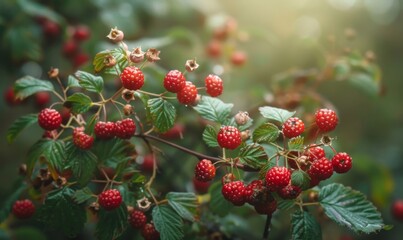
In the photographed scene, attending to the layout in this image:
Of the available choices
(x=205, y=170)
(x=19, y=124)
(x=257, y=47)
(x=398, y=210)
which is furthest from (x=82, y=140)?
(x=257, y=47)

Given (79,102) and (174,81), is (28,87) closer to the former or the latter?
(79,102)

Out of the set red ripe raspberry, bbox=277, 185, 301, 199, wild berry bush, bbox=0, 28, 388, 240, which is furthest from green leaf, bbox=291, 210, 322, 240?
red ripe raspberry, bbox=277, 185, 301, 199

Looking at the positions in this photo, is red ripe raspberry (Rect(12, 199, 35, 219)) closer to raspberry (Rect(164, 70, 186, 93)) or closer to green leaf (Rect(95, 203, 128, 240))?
green leaf (Rect(95, 203, 128, 240))

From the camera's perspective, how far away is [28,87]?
152 cm

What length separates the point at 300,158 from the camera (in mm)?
1256

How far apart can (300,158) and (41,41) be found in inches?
77.4

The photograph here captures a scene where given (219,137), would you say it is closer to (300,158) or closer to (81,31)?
(300,158)

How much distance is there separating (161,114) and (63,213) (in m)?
0.42

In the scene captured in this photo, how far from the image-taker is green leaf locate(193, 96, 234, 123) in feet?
4.62

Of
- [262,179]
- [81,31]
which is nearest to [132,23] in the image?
[81,31]

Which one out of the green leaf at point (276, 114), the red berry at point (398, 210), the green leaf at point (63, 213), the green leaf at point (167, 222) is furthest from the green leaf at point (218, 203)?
the red berry at point (398, 210)

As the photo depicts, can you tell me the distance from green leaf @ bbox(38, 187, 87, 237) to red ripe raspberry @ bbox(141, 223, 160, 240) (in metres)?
0.19

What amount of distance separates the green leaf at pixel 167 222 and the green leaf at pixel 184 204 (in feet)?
0.06

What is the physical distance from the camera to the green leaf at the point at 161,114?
1.32 metres
